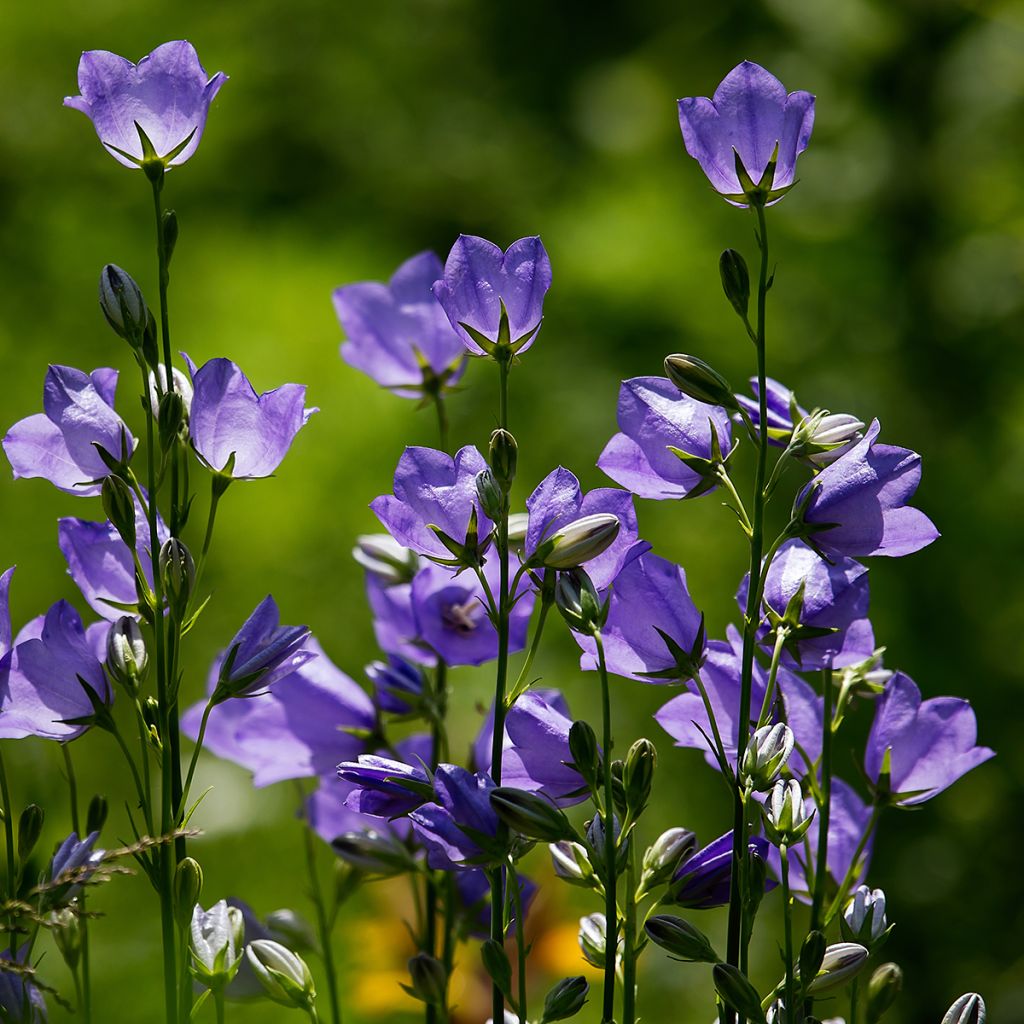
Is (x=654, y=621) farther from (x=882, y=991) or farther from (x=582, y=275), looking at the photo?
(x=582, y=275)

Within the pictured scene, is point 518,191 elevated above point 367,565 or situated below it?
above

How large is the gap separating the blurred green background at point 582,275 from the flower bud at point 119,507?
82 centimetres

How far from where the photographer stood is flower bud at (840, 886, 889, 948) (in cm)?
35

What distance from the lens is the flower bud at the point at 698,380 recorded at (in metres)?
0.34

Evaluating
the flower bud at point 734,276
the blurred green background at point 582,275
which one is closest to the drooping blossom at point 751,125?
the flower bud at point 734,276

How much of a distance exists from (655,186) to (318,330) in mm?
423

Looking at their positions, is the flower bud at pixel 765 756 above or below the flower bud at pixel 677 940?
above

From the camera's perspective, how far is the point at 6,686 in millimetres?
350

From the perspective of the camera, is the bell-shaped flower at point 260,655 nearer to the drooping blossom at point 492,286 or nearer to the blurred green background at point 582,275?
the drooping blossom at point 492,286

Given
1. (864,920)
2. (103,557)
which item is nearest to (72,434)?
(103,557)

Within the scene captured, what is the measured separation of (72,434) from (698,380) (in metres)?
0.17

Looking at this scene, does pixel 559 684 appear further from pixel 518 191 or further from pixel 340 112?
pixel 340 112

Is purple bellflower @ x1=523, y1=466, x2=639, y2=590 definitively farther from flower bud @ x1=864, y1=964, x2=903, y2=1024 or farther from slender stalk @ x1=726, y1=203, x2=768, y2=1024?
flower bud @ x1=864, y1=964, x2=903, y2=1024

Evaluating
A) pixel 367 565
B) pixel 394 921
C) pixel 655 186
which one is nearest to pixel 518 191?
pixel 655 186
